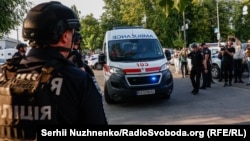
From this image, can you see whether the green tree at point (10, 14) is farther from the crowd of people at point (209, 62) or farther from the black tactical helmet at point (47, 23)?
the black tactical helmet at point (47, 23)

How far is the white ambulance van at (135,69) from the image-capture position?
10578mm

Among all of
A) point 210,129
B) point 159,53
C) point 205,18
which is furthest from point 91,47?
point 210,129

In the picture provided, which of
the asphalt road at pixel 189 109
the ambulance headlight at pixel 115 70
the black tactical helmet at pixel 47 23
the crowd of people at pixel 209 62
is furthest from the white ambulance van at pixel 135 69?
the black tactical helmet at pixel 47 23

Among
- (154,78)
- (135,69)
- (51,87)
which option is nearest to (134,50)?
(135,69)

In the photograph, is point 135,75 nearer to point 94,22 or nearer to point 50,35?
point 50,35

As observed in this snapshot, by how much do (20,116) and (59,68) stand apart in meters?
0.30

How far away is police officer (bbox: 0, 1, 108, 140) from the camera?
1878 millimetres

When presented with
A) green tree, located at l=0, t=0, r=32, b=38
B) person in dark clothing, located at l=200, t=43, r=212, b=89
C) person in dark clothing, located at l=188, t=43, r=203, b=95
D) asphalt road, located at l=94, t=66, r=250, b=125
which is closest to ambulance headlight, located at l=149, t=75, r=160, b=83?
asphalt road, located at l=94, t=66, r=250, b=125

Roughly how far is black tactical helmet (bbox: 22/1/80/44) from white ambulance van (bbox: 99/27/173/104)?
851cm

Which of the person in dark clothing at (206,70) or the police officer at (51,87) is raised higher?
the police officer at (51,87)

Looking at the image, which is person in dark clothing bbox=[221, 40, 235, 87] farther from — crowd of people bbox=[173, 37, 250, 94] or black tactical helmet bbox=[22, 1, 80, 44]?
black tactical helmet bbox=[22, 1, 80, 44]

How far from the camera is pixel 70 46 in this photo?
2.12m

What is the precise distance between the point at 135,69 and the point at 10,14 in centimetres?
583

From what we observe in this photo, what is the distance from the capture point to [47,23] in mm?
1988
